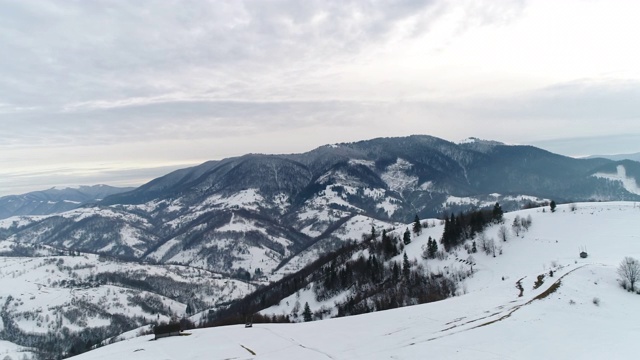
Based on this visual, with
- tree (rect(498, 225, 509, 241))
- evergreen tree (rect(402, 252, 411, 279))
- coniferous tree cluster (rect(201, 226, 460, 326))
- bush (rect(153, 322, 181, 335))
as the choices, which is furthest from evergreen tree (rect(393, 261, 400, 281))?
bush (rect(153, 322, 181, 335))

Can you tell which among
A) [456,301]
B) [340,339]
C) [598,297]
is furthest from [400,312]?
[598,297]

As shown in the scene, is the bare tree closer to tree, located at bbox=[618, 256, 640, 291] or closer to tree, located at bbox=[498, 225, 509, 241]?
tree, located at bbox=[498, 225, 509, 241]

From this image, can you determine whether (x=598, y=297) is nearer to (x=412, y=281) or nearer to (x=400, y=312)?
(x=400, y=312)

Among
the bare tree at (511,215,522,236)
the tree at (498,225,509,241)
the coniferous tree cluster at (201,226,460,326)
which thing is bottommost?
the coniferous tree cluster at (201,226,460,326)

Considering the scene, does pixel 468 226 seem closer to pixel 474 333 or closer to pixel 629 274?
pixel 629 274

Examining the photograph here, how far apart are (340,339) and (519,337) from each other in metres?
14.5

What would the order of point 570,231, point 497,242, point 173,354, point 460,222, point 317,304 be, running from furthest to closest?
point 317,304 → point 460,222 → point 497,242 → point 570,231 → point 173,354

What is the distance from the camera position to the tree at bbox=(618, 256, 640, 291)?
43.8 m

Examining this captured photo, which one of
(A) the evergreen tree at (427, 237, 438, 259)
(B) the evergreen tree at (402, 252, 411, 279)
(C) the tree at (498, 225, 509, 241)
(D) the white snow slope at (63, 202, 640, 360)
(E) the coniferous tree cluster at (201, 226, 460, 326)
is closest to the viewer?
(D) the white snow slope at (63, 202, 640, 360)

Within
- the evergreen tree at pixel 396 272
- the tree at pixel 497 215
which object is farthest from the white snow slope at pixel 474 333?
the evergreen tree at pixel 396 272

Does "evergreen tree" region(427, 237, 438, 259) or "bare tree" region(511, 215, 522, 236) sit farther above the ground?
"bare tree" region(511, 215, 522, 236)

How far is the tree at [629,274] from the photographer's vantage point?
43844mm

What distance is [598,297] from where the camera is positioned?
39906 millimetres

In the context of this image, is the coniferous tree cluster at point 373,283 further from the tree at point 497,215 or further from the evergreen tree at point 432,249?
the tree at point 497,215
